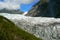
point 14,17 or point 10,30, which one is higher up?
point 14,17

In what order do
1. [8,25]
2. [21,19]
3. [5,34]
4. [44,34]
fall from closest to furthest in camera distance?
[5,34], [8,25], [44,34], [21,19]

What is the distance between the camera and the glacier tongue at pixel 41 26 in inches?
182

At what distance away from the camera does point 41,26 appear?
474 centimetres

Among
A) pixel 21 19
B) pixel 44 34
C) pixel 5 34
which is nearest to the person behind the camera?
pixel 5 34

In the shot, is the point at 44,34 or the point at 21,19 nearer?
the point at 44,34

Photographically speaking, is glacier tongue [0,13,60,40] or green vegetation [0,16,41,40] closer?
green vegetation [0,16,41,40]

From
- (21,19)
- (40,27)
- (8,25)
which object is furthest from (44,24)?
(8,25)

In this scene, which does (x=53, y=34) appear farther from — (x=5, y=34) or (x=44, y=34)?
(x=5, y=34)

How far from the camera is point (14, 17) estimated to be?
5.07m

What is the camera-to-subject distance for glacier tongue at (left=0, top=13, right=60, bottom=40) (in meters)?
4.61

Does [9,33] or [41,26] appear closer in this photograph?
[9,33]

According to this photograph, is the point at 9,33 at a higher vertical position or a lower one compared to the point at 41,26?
lower

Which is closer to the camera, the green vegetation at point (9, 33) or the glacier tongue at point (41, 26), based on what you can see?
the green vegetation at point (9, 33)

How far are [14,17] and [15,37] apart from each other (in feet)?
5.73
